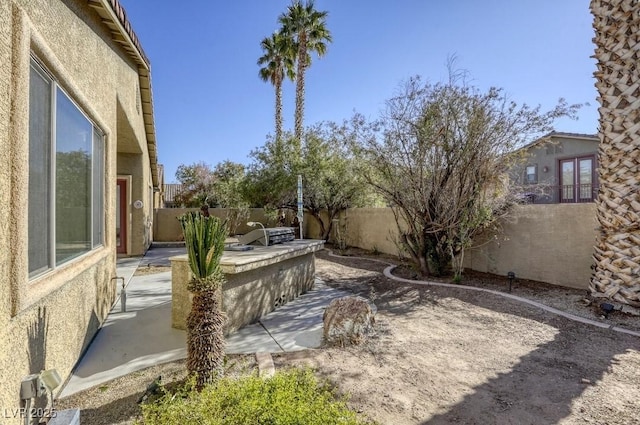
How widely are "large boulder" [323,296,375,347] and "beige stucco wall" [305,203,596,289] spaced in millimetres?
5354

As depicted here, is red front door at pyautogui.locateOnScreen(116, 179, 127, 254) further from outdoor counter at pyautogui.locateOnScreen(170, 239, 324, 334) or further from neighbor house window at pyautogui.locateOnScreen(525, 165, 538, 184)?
neighbor house window at pyautogui.locateOnScreen(525, 165, 538, 184)

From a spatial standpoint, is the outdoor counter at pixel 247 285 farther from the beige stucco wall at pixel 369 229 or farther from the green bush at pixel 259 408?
the beige stucco wall at pixel 369 229

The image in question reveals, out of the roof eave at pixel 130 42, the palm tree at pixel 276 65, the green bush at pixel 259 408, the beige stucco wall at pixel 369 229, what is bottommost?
the green bush at pixel 259 408

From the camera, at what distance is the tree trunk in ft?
10.9

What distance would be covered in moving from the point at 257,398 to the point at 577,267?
7901 mm

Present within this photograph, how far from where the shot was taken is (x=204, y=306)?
11.1 feet

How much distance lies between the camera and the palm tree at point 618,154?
19.1 ft

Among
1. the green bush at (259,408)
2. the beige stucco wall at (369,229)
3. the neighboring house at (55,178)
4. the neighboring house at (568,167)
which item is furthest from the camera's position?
the neighboring house at (568,167)

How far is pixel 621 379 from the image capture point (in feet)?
12.5

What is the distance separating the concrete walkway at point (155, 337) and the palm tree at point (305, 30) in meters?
16.2

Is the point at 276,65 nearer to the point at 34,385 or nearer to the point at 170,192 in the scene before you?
the point at 170,192

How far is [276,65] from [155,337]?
72.8 feet

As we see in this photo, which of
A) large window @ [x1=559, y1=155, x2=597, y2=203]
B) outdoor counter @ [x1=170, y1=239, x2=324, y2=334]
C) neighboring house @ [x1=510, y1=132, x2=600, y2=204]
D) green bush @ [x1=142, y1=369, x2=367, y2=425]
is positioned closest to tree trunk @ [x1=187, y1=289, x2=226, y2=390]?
green bush @ [x1=142, y1=369, x2=367, y2=425]

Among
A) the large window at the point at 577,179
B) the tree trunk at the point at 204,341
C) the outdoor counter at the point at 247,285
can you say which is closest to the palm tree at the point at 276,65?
the large window at the point at 577,179
